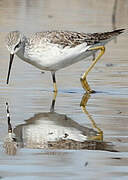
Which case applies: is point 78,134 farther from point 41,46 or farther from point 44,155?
point 41,46

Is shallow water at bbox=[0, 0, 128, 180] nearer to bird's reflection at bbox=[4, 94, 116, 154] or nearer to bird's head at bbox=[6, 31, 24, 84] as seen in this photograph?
bird's reflection at bbox=[4, 94, 116, 154]

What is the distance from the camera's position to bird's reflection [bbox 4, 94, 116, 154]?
764 cm

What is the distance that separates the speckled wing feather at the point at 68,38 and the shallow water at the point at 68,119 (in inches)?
26.0

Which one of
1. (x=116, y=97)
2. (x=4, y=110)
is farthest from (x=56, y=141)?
(x=116, y=97)

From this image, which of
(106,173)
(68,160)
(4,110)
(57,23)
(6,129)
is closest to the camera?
(106,173)

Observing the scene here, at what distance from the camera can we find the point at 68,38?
10828 millimetres

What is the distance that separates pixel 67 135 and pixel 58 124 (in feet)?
1.87

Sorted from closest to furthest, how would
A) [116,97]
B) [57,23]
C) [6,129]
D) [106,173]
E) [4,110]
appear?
[106,173]
[6,129]
[4,110]
[116,97]
[57,23]

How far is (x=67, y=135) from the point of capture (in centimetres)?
810

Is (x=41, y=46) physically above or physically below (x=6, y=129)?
above

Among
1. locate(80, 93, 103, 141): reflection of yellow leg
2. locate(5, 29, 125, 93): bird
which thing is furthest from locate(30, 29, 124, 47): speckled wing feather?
locate(80, 93, 103, 141): reflection of yellow leg

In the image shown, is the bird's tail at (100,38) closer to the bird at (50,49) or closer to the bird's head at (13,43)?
the bird at (50,49)

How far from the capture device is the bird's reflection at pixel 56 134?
7645 millimetres

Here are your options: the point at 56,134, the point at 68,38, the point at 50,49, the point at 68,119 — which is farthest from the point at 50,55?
the point at 56,134
